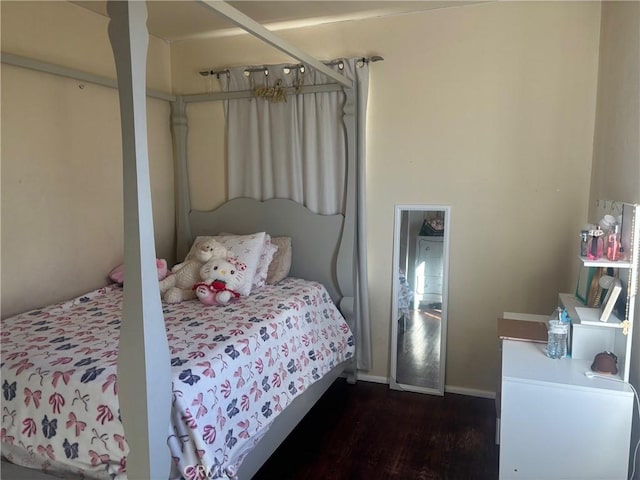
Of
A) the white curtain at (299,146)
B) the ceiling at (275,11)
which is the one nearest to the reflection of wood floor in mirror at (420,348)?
the white curtain at (299,146)

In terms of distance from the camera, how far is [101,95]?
2.85 metres

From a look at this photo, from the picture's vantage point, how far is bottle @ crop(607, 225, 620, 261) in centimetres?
186

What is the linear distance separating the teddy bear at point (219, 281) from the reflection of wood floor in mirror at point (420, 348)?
3.89ft

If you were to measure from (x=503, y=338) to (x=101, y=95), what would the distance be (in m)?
2.67

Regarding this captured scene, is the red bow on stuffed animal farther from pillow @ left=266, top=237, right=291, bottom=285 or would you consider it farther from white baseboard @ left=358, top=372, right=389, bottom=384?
white baseboard @ left=358, top=372, right=389, bottom=384

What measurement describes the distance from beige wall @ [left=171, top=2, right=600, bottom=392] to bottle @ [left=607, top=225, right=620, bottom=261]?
34.0 inches

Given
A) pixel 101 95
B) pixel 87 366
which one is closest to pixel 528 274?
pixel 87 366

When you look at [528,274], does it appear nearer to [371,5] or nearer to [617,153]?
[617,153]

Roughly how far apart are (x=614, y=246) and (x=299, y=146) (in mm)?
1993

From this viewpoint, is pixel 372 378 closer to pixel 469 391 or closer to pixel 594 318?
pixel 469 391

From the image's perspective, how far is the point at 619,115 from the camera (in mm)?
2119

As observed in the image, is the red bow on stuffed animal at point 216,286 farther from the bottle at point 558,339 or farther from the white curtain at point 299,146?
the bottle at point 558,339

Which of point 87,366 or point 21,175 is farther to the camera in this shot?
point 21,175

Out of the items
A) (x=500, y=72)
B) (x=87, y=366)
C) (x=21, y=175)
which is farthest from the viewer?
(x=500, y=72)
